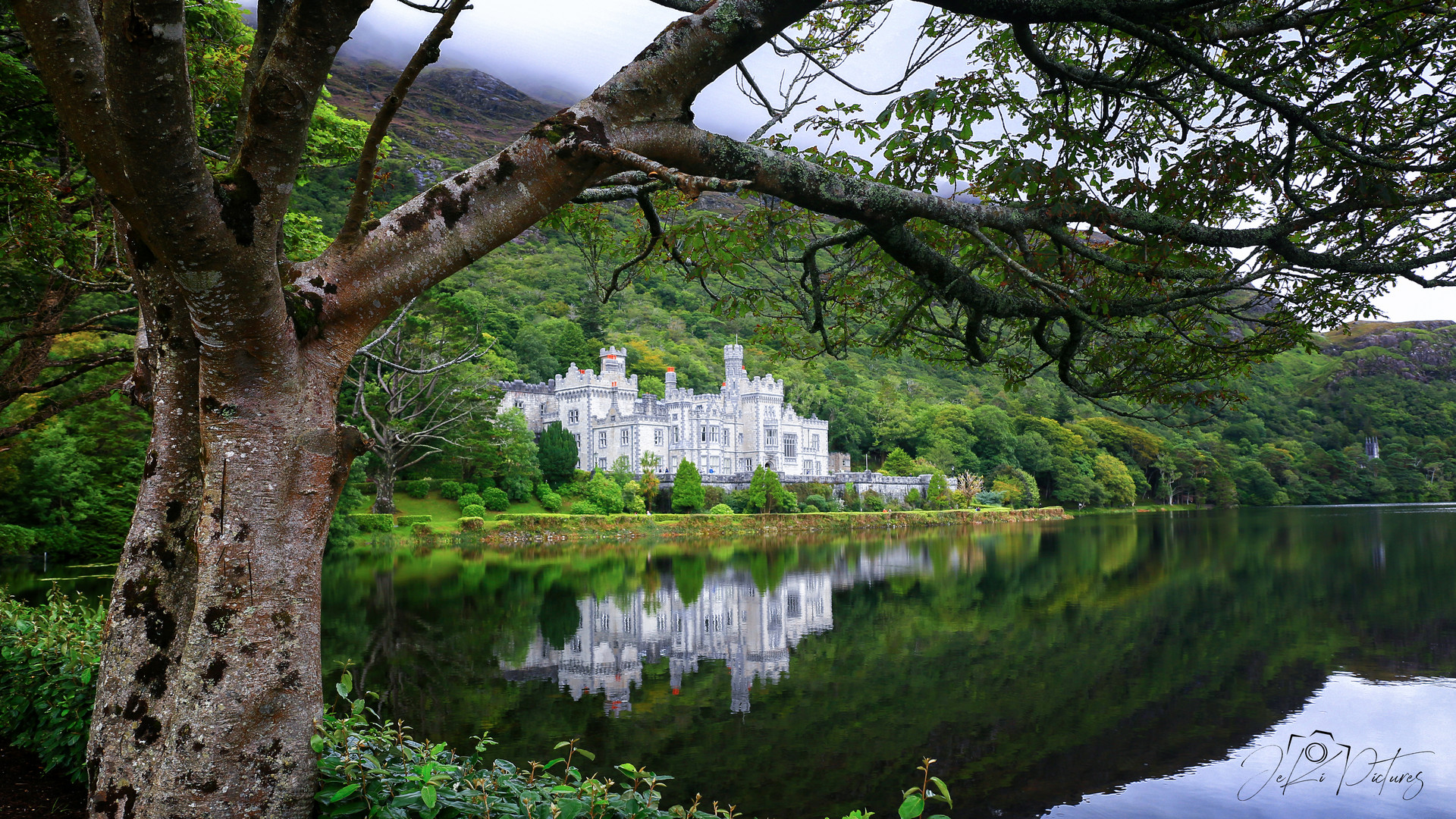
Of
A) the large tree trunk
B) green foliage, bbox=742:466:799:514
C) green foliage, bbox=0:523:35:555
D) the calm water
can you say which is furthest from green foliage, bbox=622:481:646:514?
the large tree trunk

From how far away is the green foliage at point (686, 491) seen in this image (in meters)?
42.5

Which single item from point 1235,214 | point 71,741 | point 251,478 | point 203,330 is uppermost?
point 1235,214

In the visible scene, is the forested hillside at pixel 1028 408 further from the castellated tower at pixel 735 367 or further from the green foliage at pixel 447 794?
the green foliage at pixel 447 794

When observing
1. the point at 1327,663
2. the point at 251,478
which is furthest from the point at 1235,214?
the point at 1327,663

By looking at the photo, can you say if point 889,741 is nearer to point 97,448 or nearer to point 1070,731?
point 1070,731

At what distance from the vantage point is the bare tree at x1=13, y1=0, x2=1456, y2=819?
2.21 meters

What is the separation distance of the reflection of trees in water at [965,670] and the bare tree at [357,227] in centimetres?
527

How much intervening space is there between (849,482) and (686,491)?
1402 centimetres

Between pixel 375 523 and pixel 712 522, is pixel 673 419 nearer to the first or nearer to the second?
pixel 712 522

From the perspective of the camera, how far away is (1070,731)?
9.20 m

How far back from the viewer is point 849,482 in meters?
52.2

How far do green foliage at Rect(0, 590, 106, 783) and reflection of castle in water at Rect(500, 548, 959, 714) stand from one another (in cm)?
582

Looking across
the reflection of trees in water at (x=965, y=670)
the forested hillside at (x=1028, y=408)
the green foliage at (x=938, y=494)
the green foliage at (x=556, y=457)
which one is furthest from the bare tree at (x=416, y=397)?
the green foliage at (x=938, y=494)

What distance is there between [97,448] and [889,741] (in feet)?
75.0
